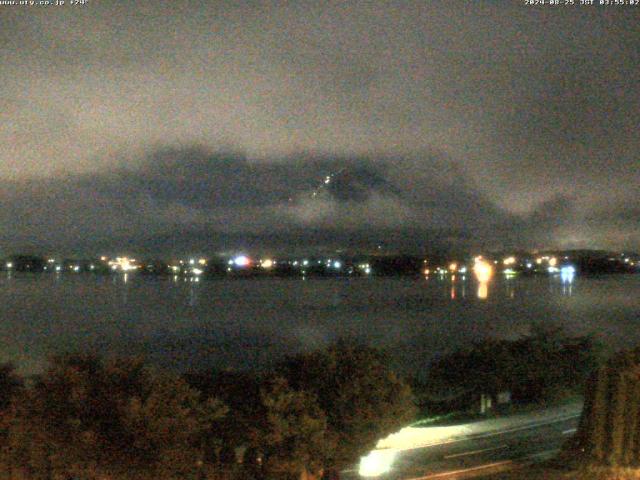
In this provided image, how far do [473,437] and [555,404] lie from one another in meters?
6.33

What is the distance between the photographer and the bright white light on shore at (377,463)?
45.3 feet

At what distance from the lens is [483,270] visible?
12256 centimetres

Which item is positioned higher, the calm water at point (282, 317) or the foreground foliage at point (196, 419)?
the foreground foliage at point (196, 419)

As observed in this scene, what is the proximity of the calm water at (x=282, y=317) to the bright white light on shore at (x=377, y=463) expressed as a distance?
62.9 feet

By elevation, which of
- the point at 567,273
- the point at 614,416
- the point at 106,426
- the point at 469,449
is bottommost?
the point at 469,449

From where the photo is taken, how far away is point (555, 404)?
22594 mm

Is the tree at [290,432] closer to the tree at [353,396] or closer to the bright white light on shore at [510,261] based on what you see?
the tree at [353,396]

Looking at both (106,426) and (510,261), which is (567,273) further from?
(106,426)

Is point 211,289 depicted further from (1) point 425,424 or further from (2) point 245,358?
(1) point 425,424

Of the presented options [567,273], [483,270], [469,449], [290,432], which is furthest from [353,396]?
[483,270]

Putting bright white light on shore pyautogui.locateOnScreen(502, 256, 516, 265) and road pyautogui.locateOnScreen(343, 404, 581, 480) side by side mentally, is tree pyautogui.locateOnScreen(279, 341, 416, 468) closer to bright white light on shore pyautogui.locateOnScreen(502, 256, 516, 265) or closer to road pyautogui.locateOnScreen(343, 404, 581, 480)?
road pyautogui.locateOnScreen(343, 404, 581, 480)

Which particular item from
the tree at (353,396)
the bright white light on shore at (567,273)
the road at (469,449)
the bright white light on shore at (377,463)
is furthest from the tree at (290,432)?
the bright white light on shore at (567,273)

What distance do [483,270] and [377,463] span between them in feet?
363

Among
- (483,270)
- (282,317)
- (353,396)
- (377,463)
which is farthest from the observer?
(483,270)
